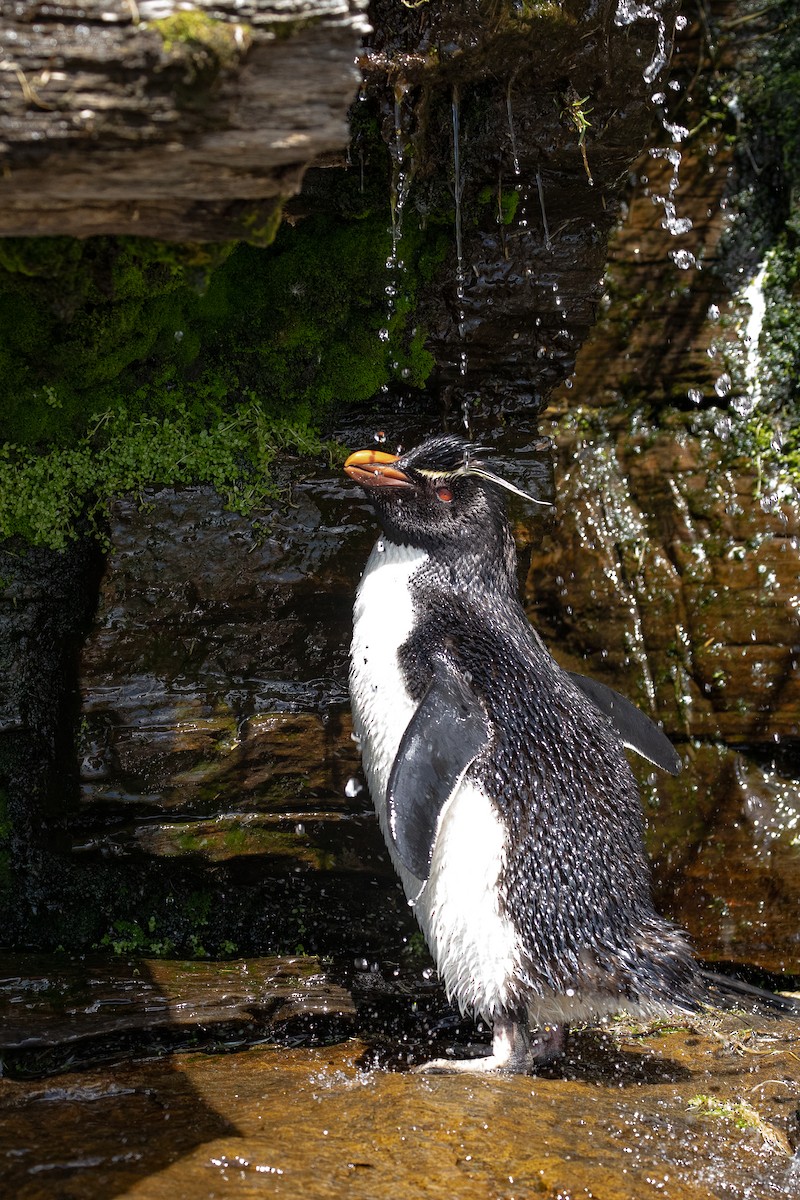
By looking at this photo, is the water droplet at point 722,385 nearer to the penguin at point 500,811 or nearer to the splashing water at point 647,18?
the splashing water at point 647,18

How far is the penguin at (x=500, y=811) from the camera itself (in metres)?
3.77

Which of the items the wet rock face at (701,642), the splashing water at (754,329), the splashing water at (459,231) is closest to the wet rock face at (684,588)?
the wet rock face at (701,642)

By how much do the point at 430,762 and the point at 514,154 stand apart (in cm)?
258

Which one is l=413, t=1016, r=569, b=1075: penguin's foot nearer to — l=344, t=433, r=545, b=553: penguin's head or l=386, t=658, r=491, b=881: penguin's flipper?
l=386, t=658, r=491, b=881: penguin's flipper

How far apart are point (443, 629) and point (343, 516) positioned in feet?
3.68

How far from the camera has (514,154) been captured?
4453 millimetres

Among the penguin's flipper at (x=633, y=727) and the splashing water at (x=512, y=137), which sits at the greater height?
the splashing water at (x=512, y=137)

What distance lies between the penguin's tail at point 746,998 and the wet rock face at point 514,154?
2845 mm

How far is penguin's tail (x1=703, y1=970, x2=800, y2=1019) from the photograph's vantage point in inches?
167

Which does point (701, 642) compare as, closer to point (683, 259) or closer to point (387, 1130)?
point (683, 259)

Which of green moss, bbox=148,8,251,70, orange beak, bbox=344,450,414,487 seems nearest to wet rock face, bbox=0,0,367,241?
green moss, bbox=148,8,251,70

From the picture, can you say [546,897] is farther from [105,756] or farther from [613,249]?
[613,249]

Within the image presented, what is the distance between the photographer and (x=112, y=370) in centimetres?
457

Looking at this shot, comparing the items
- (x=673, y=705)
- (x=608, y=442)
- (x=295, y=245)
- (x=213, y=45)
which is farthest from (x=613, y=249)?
(x=213, y=45)
